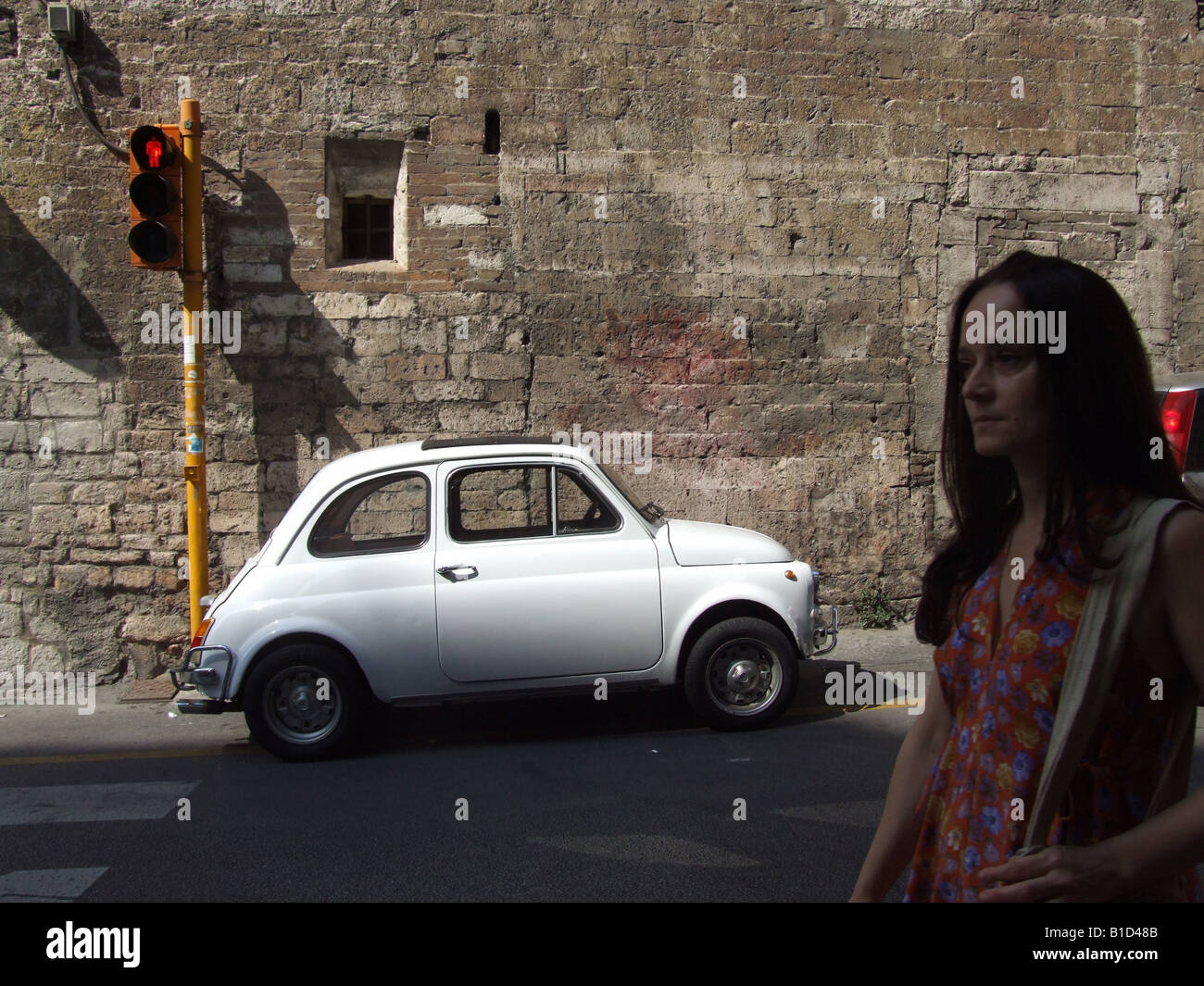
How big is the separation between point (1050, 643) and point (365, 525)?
5.65 m

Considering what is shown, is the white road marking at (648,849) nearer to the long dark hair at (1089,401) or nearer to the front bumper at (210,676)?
the front bumper at (210,676)

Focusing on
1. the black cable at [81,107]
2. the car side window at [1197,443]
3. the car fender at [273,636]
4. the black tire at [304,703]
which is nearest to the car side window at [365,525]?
the car fender at [273,636]

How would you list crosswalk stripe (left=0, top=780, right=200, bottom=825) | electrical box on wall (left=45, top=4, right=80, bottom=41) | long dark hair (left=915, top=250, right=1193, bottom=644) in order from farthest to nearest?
Result: electrical box on wall (left=45, top=4, right=80, bottom=41) → crosswalk stripe (left=0, top=780, right=200, bottom=825) → long dark hair (left=915, top=250, right=1193, bottom=644)

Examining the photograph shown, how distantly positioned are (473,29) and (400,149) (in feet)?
3.71

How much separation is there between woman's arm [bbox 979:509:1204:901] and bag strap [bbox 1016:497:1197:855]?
3cm

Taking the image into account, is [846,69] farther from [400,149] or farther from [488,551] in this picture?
[488,551]

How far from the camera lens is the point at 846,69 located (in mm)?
8602

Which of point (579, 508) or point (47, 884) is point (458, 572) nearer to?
point (579, 508)

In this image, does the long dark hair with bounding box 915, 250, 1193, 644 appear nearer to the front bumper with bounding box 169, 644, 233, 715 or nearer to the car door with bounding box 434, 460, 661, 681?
the car door with bounding box 434, 460, 661, 681

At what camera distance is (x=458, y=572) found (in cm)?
564

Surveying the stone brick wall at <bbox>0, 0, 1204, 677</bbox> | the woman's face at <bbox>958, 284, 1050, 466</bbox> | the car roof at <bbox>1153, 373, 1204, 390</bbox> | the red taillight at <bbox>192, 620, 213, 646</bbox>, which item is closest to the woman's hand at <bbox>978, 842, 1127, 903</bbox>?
the woman's face at <bbox>958, 284, 1050, 466</bbox>

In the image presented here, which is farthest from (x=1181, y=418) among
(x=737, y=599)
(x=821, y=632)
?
(x=737, y=599)

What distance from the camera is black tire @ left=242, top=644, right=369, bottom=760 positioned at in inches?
218
